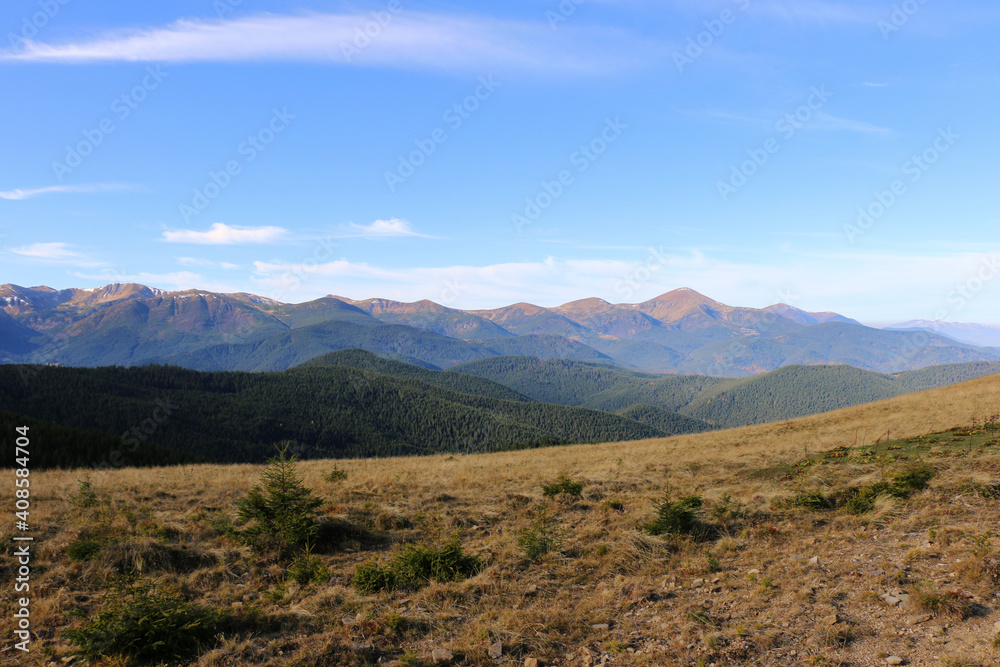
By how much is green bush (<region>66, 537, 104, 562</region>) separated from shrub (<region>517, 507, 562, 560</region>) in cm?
1005

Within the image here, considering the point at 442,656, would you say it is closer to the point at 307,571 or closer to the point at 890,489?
the point at 307,571

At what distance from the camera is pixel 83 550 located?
10.9 metres

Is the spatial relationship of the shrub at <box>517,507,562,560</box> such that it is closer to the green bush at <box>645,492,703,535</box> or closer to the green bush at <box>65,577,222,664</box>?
the green bush at <box>645,492,703,535</box>

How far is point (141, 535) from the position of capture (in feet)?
40.7

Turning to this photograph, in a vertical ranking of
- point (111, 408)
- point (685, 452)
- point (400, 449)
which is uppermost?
point (685, 452)

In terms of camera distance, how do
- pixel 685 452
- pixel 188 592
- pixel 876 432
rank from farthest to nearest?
pixel 685 452
pixel 876 432
pixel 188 592

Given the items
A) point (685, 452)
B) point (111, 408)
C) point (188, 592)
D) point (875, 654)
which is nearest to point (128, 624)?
point (188, 592)

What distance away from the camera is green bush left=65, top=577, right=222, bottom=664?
7.67 meters

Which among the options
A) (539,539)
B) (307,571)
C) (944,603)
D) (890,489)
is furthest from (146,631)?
(890,489)

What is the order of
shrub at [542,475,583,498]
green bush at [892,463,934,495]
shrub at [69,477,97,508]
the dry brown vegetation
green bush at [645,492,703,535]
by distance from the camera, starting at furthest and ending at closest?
shrub at [542,475,583,498], shrub at [69,477,97,508], green bush at [892,463,934,495], green bush at [645,492,703,535], the dry brown vegetation

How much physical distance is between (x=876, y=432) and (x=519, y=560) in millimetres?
25070

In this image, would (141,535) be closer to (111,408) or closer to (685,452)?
(685,452)

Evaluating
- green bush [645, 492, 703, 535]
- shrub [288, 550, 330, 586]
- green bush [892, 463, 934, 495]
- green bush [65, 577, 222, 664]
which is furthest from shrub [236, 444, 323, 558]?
green bush [892, 463, 934, 495]

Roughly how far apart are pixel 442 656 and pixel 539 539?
4.85 meters
